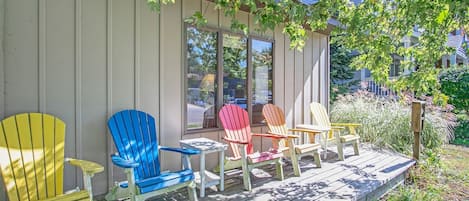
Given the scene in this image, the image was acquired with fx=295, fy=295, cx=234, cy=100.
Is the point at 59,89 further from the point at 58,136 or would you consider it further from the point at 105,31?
the point at 105,31

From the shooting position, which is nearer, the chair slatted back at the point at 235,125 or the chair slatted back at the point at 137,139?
the chair slatted back at the point at 137,139

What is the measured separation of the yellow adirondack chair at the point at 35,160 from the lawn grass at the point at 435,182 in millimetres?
3494

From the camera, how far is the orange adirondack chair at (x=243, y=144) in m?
3.27

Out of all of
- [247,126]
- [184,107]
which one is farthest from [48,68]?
[247,126]

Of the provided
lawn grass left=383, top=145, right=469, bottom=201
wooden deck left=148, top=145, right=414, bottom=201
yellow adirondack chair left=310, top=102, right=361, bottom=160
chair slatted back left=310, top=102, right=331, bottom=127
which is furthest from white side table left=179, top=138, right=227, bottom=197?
chair slatted back left=310, top=102, right=331, bottom=127

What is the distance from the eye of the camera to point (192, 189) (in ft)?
9.07

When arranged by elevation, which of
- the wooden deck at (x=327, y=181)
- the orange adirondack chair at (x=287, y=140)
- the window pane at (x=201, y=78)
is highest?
the window pane at (x=201, y=78)

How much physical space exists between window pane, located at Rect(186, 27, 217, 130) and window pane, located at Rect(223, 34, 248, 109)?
20cm

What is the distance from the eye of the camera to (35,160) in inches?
88.4

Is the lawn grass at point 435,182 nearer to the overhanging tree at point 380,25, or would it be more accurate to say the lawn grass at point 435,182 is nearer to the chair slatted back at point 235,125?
the overhanging tree at point 380,25

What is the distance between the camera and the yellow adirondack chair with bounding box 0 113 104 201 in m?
2.10

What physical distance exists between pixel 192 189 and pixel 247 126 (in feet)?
4.46

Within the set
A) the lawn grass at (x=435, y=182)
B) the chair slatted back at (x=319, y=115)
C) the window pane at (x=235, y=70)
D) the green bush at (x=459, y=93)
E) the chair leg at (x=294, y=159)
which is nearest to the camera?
the lawn grass at (x=435, y=182)

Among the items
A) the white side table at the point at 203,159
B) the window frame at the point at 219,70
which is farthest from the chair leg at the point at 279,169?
the window frame at the point at 219,70
